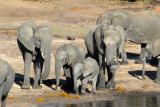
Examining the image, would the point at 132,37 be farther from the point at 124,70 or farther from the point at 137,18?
the point at 124,70

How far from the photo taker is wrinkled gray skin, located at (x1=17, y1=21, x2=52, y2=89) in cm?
1753

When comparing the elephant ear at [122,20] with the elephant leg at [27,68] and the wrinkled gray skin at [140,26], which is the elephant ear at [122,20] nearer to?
the wrinkled gray skin at [140,26]

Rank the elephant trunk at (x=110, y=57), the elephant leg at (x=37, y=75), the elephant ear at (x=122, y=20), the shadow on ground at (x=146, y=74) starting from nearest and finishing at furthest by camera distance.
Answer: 1. the elephant trunk at (x=110, y=57)
2. the elephant leg at (x=37, y=75)
3. the shadow on ground at (x=146, y=74)
4. the elephant ear at (x=122, y=20)

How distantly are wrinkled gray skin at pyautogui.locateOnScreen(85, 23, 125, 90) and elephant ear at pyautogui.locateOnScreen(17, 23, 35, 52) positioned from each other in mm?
2235

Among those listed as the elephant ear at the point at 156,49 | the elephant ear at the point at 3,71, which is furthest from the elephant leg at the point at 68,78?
the elephant ear at the point at 3,71

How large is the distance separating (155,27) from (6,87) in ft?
40.1

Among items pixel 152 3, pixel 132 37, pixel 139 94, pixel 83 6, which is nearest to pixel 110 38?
pixel 139 94

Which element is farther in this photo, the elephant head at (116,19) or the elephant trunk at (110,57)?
Result: the elephant head at (116,19)

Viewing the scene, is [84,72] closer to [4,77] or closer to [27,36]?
[27,36]

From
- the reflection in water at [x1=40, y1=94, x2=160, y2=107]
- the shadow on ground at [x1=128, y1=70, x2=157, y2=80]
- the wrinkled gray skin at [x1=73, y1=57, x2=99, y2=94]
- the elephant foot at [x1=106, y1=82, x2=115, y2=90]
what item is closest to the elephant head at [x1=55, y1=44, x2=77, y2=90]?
the wrinkled gray skin at [x1=73, y1=57, x2=99, y2=94]

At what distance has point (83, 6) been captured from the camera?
144 feet

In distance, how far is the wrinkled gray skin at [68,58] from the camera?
17816 mm

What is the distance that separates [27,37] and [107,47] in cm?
260

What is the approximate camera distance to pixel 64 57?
1788 centimetres
